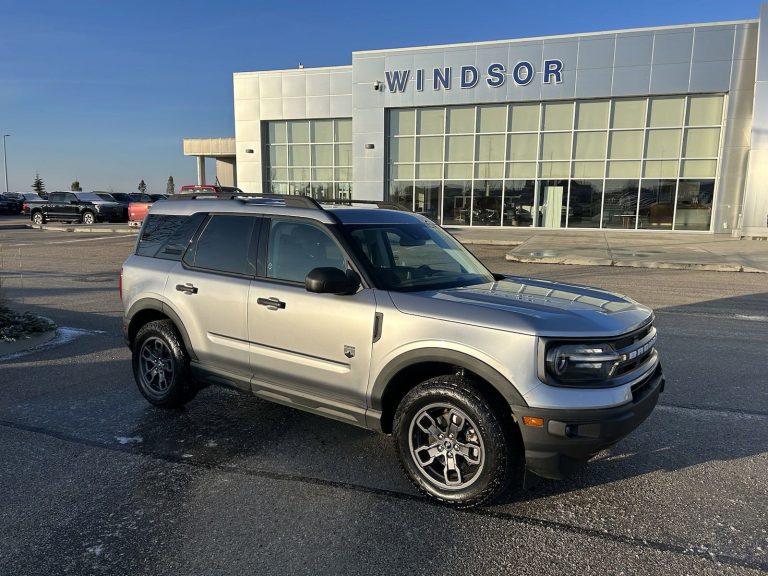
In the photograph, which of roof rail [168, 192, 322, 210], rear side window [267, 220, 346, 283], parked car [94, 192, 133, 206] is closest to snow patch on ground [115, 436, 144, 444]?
rear side window [267, 220, 346, 283]

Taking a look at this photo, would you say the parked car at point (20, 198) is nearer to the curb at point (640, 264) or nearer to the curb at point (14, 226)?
the curb at point (14, 226)

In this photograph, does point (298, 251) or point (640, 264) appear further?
point (640, 264)

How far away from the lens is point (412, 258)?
421 centimetres

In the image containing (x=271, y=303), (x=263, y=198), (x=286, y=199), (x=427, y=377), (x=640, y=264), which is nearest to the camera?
(x=427, y=377)

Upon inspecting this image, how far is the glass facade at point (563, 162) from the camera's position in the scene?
24.2m

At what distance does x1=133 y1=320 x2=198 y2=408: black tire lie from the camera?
467cm

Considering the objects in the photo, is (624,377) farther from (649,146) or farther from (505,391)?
(649,146)

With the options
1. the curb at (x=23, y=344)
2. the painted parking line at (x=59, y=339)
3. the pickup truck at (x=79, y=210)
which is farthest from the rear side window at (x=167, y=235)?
the pickup truck at (x=79, y=210)

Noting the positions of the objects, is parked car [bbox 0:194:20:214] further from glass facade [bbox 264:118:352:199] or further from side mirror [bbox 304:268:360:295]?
side mirror [bbox 304:268:360:295]

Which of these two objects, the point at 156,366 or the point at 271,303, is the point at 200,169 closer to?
the point at 156,366

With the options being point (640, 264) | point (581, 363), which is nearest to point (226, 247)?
point (581, 363)

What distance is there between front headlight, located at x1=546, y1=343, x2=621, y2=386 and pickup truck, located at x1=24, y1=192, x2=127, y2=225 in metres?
34.5

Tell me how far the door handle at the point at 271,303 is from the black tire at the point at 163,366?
3.58 ft

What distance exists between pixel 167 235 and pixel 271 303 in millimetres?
1636
